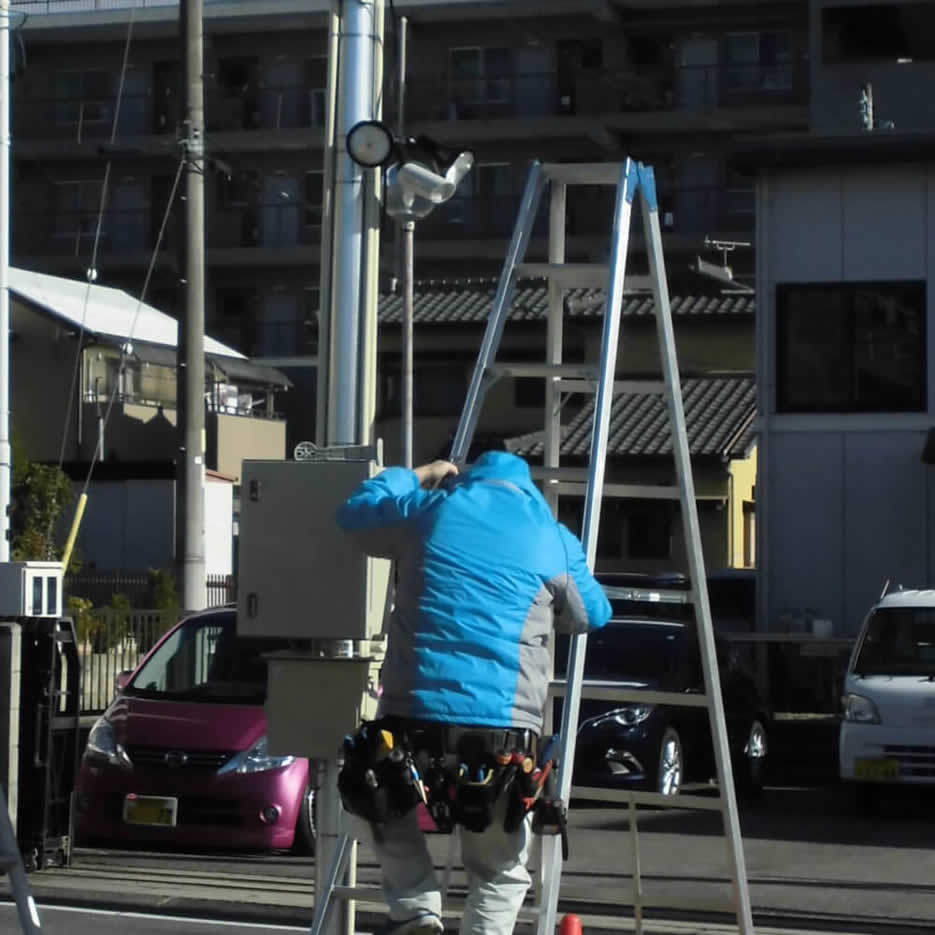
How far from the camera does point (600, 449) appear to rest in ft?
21.3

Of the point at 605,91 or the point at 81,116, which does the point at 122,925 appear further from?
the point at 81,116

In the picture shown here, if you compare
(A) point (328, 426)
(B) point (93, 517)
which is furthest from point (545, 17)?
(A) point (328, 426)

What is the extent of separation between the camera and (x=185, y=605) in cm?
1661

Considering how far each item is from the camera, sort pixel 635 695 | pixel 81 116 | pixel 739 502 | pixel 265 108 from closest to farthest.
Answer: pixel 635 695
pixel 739 502
pixel 265 108
pixel 81 116

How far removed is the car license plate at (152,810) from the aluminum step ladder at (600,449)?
5.01 meters

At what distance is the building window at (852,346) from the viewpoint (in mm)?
20266

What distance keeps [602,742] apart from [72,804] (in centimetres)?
437

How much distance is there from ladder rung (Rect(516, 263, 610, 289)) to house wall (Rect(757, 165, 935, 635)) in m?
13.9

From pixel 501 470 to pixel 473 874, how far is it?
1.22 metres

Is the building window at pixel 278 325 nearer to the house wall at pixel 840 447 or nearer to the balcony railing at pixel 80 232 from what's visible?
the balcony railing at pixel 80 232

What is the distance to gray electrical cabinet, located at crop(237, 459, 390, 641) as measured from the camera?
6.09 metres

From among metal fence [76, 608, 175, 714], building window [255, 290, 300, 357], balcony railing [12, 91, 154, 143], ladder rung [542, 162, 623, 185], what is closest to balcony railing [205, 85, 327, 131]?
balcony railing [12, 91, 154, 143]

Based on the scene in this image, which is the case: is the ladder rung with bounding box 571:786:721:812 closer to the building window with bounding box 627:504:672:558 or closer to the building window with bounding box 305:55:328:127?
the building window with bounding box 627:504:672:558

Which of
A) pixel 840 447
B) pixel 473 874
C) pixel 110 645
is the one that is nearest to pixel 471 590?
pixel 473 874
